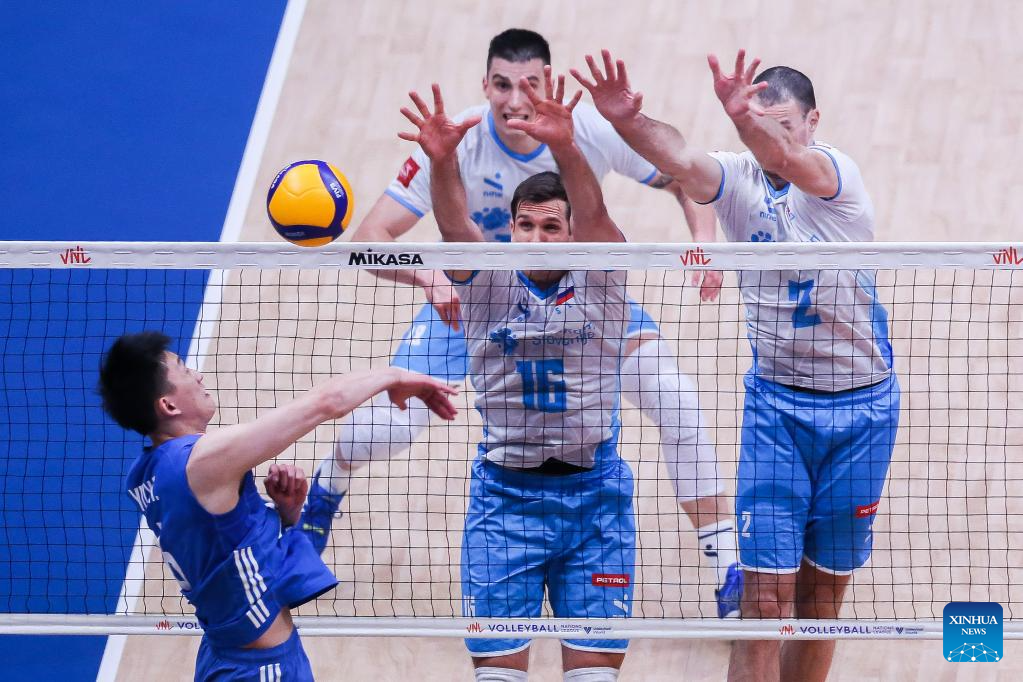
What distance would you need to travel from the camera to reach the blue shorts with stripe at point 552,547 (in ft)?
16.1

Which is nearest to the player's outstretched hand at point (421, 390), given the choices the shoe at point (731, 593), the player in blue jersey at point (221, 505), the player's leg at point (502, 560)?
the player in blue jersey at point (221, 505)

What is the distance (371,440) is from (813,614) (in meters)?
2.00

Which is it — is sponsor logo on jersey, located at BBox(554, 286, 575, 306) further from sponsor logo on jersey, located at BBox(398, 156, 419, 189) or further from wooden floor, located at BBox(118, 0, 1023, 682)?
sponsor logo on jersey, located at BBox(398, 156, 419, 189)

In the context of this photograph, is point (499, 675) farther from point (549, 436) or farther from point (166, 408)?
point (166, 408)

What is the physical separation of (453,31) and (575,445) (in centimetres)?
503

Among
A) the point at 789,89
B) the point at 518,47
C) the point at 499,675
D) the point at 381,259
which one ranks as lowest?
the point at 499,675

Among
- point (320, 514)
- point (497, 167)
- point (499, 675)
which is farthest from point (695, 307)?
point (499, 675)

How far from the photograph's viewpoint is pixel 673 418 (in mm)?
5926

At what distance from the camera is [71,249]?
4.91 metres

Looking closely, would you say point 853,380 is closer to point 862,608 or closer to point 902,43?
point 862,608

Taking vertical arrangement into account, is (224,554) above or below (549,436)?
below

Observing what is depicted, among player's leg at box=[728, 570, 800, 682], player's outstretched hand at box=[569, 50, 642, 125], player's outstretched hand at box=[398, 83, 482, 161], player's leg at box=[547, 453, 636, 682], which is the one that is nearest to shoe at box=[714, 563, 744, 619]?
player's leg at box=[728, 570, 800, 682]

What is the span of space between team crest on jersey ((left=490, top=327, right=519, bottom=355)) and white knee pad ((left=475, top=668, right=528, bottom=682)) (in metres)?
1.17

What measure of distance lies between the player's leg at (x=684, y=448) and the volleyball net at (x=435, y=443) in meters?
0.12
